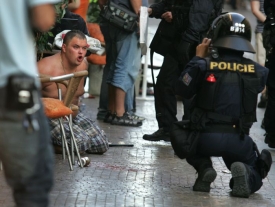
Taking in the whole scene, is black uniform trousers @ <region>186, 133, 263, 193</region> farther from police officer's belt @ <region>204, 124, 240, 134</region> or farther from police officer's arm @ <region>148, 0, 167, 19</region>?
police officer's arm @ <region>148, 0, 167, 19</region>

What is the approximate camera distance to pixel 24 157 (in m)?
4.32

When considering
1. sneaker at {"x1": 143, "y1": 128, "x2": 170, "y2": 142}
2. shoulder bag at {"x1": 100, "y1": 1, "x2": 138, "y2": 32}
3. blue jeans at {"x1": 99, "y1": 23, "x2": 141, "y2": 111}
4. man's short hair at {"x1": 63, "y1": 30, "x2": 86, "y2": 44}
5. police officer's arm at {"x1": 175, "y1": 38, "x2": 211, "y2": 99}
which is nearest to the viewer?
police officer's arm at {"x1": 175, "y1": 38, "x2": 211, "y2": 99}

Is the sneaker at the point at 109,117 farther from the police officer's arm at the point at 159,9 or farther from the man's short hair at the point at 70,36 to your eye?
the man's short hair at the point at 70,36

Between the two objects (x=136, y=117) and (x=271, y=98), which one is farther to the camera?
(x=136, y=117)

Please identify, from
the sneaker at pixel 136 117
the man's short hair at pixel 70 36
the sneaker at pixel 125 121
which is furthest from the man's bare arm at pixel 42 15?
the sneaker at pixel 136 117

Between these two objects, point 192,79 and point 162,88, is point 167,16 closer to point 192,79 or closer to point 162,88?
point 162,88

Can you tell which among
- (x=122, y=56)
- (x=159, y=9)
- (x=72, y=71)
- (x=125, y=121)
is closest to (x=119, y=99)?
(x=125, y=121)

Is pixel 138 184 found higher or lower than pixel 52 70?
lower

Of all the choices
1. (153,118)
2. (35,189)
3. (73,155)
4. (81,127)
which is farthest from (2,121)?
(153,118)

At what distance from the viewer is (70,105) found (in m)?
8.54

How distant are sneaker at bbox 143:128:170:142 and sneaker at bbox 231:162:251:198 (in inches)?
109

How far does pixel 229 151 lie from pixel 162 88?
2766mm

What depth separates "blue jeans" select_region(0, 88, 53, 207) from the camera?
4285mm

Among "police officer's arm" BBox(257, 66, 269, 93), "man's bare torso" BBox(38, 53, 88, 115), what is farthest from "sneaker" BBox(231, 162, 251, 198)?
"man's bare torso" BBox(38, 53, 88, 115)
